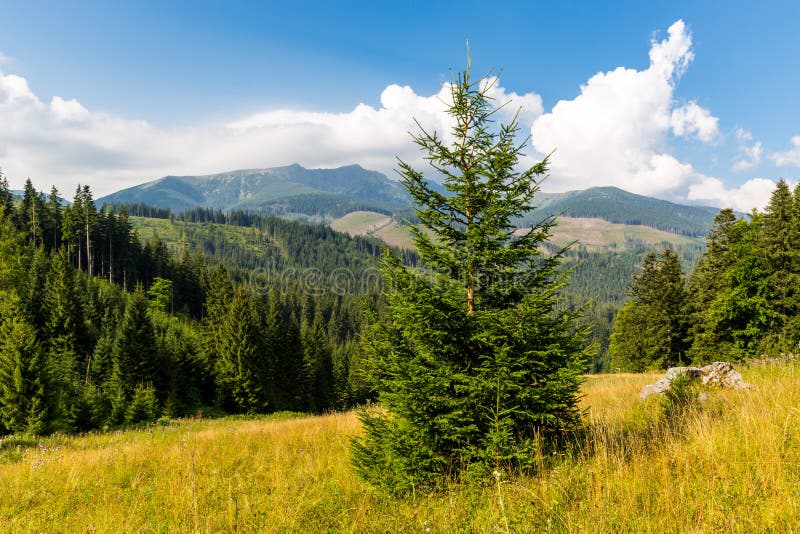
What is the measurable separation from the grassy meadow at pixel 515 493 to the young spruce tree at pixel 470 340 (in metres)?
0.46

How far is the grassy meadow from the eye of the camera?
10.8 feet

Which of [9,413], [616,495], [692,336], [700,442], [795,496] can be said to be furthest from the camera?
[692,336]

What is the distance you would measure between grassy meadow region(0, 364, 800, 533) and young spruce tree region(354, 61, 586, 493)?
46 centimetres

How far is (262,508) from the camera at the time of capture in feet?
15.8

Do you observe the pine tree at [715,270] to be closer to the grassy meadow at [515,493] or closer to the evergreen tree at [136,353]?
the grassy meadow at [515,493]

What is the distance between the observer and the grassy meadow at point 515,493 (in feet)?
10.8

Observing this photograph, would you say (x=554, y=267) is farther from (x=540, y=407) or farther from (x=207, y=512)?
(x=207, y=512)

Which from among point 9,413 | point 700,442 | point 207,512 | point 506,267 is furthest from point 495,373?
point 9,413

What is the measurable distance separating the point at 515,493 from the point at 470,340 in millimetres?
1923

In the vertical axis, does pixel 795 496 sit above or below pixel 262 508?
above

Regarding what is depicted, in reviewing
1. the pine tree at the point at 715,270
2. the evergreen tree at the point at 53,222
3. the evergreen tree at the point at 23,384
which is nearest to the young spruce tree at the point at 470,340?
the evergreen tree at the point at 23,384

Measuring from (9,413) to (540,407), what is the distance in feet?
96.3

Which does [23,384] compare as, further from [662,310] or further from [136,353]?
[662,310]

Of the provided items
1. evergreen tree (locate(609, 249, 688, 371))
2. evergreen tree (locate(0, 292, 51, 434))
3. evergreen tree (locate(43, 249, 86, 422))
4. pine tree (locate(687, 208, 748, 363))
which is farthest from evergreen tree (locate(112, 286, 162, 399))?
evergreen tree (locate(609, 249, 688, 371))
